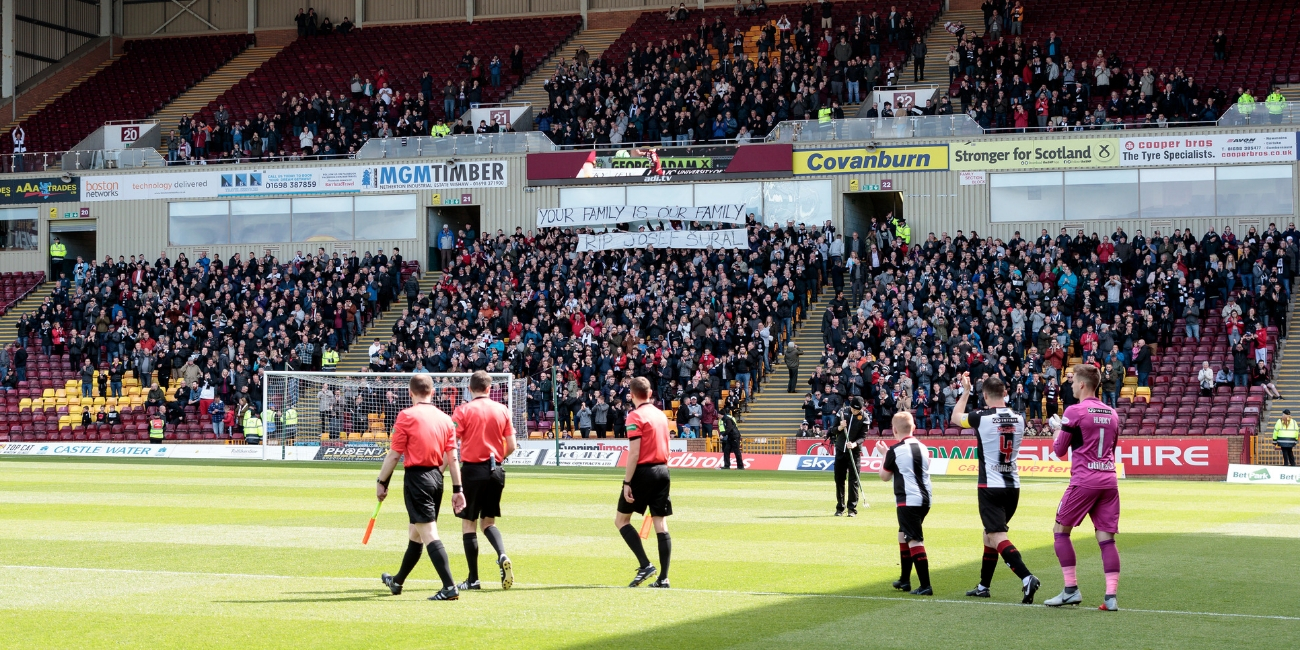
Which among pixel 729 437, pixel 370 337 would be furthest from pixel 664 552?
pixel 370 337

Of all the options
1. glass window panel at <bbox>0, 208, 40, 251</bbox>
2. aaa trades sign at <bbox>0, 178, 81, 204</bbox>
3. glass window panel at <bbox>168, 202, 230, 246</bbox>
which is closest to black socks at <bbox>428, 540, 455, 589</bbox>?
glass window panel at <bbox>168, 202, 230, 246</bbox>

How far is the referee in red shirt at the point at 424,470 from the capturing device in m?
12.0

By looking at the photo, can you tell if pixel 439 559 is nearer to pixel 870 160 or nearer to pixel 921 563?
pixel 921 563

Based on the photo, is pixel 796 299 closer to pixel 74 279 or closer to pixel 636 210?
pixel 636 210

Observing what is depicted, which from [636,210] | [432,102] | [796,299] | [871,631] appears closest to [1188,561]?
[871,631]

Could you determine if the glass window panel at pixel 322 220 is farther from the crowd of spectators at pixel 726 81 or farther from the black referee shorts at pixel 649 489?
the black referee shorts at pixel 649 489

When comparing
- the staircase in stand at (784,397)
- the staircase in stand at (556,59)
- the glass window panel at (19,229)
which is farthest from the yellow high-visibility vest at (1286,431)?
the glass window panel at (19,229)

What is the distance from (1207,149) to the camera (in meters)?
43.5

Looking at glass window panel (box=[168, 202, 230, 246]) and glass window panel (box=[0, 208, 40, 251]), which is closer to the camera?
glass window panel (box=[168, 202, 230, 246])

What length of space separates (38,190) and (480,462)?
45.6 meters

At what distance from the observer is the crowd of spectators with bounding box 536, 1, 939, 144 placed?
156 feet

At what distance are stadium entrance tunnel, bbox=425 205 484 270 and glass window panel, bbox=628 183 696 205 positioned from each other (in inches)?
224

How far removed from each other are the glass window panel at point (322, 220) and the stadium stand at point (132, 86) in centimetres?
1187

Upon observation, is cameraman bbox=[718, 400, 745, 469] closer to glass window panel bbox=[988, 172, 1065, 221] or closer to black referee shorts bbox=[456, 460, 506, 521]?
glass window panel bbox=[988, 172, 1065, 221]
